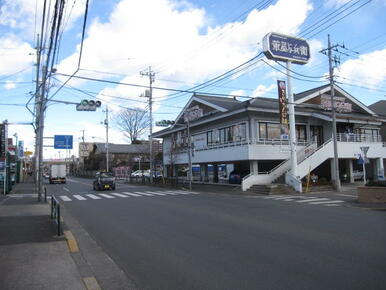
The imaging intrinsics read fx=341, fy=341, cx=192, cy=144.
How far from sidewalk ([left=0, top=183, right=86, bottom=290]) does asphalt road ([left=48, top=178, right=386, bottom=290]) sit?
1004mm

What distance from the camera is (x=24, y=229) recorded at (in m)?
10.2

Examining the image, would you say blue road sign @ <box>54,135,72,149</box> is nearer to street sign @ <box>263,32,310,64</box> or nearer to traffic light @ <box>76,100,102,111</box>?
traffic light @ <box>76,100,102,111</box>

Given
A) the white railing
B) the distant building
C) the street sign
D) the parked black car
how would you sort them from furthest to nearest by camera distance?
the distant building, the parked black car, the white railing, the street sign

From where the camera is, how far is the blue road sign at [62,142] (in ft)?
151

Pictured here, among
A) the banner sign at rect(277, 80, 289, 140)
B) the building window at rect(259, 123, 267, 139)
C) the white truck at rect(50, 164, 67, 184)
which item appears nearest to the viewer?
the banner sign at rect(277, 80, 289, 140)

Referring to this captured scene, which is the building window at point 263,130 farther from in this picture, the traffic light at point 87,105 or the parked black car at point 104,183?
the traffic light at point 87,105

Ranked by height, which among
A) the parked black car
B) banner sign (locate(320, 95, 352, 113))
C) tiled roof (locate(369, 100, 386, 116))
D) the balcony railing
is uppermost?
tiled roof (locate(369, 100, 386, 116))

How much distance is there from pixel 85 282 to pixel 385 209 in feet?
44.9

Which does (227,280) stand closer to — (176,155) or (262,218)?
(262,218)

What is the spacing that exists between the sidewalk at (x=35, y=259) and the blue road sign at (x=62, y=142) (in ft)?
122

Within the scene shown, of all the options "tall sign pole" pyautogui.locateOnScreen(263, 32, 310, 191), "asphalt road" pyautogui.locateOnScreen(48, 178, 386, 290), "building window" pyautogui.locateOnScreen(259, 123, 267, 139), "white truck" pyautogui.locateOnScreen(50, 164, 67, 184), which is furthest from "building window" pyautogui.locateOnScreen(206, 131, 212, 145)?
"white truck" pyautogui.locateOnScreen(50, 164, 67, 184)

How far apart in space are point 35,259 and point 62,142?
42.3 metres

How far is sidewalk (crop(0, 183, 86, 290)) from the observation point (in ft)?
18.0

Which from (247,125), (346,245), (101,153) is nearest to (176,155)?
(247,125)
